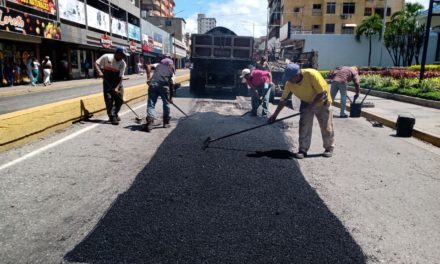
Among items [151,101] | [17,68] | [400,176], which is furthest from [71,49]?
[400,176]

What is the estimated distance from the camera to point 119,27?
3750 cm

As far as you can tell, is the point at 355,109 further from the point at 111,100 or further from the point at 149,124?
the point at 111,100

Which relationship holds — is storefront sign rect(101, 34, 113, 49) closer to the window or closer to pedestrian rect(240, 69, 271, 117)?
pedestrian rect(240, 69, 271, 117)

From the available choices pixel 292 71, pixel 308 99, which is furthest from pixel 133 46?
pixel 292 71

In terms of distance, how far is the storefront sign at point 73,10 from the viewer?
81.5 feet

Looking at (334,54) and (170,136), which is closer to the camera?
(170,136)

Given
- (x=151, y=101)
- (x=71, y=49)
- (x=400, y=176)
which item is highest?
(x=71, y=49)

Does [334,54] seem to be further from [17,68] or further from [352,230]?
[352,230]

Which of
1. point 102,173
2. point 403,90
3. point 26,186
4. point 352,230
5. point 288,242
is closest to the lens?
point 288,242

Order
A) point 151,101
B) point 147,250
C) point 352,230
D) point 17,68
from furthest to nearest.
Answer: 1. point 17,68
2. point 151,101
3. point 352,230
4. point 147,250

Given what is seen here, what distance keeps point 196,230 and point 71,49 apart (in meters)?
29.5

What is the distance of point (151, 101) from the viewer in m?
8.05

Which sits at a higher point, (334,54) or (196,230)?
(334,54)

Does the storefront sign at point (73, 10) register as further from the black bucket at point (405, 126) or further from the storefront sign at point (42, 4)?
the black bucket at point (405, 126)
